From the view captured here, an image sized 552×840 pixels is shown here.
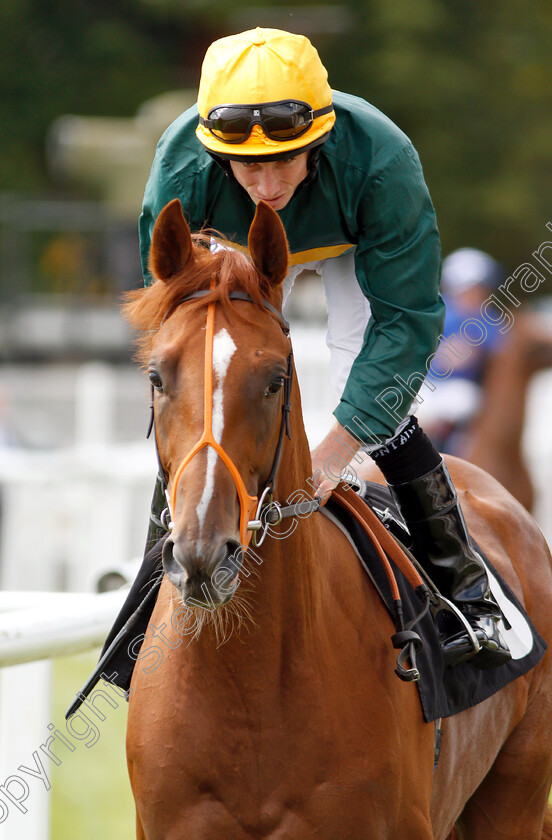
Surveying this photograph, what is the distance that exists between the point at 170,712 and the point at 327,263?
1489mm

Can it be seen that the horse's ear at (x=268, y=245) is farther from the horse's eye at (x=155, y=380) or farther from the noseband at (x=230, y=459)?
the horse's eye at (x=155, y=380)

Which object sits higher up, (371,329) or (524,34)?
(524,34)

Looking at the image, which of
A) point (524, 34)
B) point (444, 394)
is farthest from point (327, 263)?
point (524, 34)

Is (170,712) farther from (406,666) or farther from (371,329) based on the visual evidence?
(371,329)

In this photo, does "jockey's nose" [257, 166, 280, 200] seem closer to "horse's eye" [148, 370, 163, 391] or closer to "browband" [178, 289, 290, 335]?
"browband" [178, 289, 290, 335]

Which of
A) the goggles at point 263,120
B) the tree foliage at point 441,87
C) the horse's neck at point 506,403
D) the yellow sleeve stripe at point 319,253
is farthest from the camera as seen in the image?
the tree foliage at point 441,87

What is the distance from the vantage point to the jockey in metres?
3.19

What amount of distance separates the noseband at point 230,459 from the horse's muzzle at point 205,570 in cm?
11

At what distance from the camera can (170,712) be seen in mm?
3021

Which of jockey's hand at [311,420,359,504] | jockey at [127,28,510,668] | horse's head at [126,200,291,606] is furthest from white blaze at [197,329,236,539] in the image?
jockey's hand at [311,420,359,504]

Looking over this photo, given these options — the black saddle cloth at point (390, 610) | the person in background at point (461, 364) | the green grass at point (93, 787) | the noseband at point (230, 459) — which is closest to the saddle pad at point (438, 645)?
the black saddle cloth at point (390, 610)

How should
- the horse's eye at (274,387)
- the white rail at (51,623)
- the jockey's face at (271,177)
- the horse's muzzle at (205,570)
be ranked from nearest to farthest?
the horse's muzzle at (205,570), the horse's eye at (274,387), the jockey's face at (271,177), the white rail at (51,623)

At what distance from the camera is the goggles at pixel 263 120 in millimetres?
3131

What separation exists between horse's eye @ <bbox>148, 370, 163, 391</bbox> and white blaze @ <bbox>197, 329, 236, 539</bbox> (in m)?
0.15
